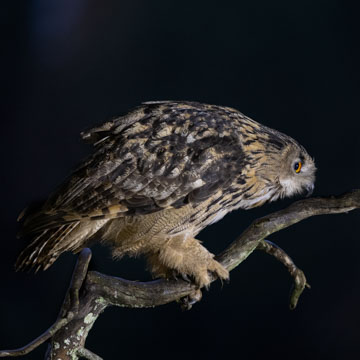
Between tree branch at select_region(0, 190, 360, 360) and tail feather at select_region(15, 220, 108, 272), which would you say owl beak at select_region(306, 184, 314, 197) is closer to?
tree branch at select_region(0, 190, 360, 360)

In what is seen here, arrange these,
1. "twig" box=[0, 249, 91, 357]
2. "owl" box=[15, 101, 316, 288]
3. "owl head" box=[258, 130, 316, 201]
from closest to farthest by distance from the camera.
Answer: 1. "twig" box=[0, 249, 91, 357]
2. "owl" box=[15, 101, 316, 288]
3. "owl head" box=[258, 130, 316, 201]

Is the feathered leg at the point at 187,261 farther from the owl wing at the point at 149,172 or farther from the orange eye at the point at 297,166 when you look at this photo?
the orange eye at the point at 297,166

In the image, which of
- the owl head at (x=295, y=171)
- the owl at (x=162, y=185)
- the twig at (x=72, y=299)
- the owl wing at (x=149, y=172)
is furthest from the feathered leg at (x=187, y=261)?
the owl head at (x=295, y=171)

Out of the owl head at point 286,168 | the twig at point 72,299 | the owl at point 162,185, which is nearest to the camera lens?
the twig at point 72,299

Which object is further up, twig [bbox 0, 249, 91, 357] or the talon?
twig [bbox 0, 249, 91, 357]

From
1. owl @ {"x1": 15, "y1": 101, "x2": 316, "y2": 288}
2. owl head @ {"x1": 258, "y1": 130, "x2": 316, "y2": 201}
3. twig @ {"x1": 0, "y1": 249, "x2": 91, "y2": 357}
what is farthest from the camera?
owl head @ {"x1": 258, "y1": 130, "x2": 316, "y2": 201}

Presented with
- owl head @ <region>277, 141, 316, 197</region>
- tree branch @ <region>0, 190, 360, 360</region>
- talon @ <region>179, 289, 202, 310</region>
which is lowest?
talon @ <region>179, 289, 202, 310</region>

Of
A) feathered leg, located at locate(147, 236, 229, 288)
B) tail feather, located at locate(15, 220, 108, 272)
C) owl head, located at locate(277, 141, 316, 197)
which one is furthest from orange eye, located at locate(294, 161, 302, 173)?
tail feather, located at locate(15, 220, 108, 272)
